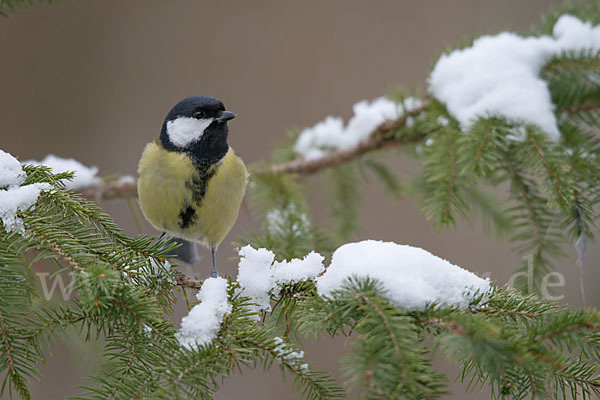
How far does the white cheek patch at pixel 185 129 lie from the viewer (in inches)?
69.6

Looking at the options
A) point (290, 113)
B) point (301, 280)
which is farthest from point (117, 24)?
point (301, 280)

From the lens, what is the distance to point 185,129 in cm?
180

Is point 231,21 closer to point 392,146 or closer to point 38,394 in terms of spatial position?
point 392,146

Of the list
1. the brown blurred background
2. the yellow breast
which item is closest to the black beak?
the yellow breast

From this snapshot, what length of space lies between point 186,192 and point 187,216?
9cm

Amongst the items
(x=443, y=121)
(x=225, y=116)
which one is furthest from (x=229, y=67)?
(x=443, y=121)

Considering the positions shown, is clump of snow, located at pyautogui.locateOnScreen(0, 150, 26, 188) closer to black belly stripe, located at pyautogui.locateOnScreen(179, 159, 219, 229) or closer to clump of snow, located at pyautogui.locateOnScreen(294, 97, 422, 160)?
black belly stripe, located at pyautogui.locateOnScreen(179, 159, 219, 229)

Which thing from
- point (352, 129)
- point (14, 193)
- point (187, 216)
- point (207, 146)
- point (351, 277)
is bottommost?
point (351, 277)

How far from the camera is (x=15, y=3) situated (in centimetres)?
130

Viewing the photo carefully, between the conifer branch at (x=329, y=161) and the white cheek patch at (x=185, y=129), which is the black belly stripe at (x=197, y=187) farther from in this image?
the conifer branch at (x=329, y=161)

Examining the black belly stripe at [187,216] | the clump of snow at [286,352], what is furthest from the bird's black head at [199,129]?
the clump of snow at [286,352]

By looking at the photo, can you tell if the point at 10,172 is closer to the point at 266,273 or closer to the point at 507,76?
the point at 266,273

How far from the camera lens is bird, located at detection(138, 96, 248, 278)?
1.67 m

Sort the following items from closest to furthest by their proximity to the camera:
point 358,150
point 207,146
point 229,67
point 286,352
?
point 286,352, point 207,146, point 358,150, point 229,67
